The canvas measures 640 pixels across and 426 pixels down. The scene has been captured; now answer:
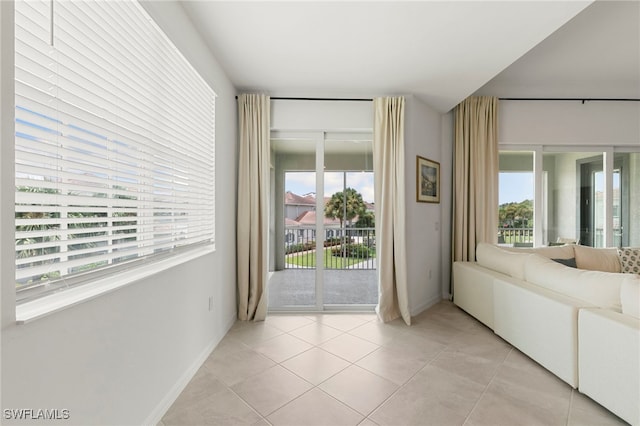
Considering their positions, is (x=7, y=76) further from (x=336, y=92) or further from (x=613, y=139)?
(x=613, y=139)

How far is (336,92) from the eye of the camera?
3.03 metres

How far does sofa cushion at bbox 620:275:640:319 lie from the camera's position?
150cm

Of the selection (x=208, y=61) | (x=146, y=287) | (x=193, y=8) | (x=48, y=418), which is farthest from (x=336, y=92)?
(x=48, y=418)

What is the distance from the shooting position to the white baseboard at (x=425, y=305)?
3.14 m

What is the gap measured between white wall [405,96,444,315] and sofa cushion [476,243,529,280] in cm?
57

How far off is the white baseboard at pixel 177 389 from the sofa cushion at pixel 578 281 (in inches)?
109

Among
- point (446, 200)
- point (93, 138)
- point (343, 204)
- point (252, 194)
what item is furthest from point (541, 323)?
point (93, 138)

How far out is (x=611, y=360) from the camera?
1514 millimetres

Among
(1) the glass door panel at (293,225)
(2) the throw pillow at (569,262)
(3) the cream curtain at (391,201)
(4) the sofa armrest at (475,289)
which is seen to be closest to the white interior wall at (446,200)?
(4) the sofa armrest at (475,289)

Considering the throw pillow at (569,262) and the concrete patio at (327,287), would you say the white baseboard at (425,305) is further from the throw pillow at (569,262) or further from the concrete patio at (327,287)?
the throw pillow at (569,262)

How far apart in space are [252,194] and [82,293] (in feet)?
6.32

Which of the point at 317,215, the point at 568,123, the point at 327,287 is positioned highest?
the point at 568,123

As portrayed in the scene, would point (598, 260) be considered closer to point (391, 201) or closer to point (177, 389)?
point (391, 201)

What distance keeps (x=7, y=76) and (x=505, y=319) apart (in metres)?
3.29
